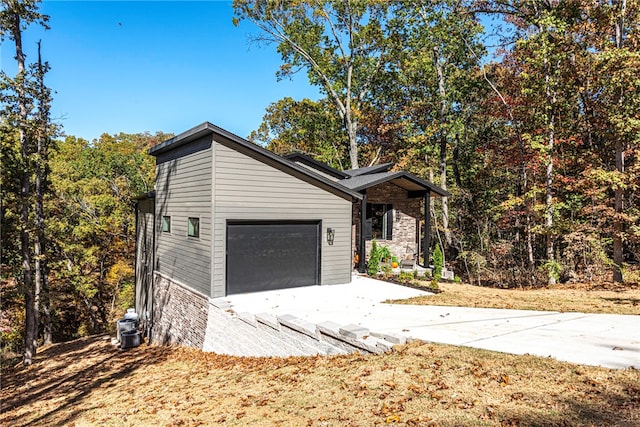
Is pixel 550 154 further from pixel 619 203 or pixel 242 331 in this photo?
pixel 242 331

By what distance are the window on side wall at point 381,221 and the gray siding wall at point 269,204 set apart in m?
4.78

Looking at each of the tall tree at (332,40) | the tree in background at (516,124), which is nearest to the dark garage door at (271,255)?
the tree in background at (516,124)

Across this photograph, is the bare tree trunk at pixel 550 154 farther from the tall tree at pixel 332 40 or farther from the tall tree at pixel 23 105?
the tall tree at pixel 23 105

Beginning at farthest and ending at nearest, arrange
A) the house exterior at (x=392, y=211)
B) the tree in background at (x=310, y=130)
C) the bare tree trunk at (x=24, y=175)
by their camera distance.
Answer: the tree in background at (x=310, y=130) < the house exterior at (x=392, y=211) < the bare tree trunk at (x=24, y=175)

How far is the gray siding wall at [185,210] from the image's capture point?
390 inches

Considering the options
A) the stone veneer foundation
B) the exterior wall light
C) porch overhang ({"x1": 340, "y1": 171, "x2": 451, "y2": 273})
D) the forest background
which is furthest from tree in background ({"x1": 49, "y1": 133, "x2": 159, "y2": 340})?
the exterior wall light

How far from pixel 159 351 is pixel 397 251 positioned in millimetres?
10410

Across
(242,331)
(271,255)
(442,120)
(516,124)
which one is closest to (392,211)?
(516,124)

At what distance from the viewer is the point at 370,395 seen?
446cm

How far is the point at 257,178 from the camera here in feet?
34.1

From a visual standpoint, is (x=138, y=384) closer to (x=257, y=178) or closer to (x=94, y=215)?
(x=257, y=178)

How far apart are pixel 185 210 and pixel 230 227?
6.50 feet

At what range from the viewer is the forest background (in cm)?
1397

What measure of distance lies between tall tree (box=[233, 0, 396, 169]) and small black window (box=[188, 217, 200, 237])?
15085mm
